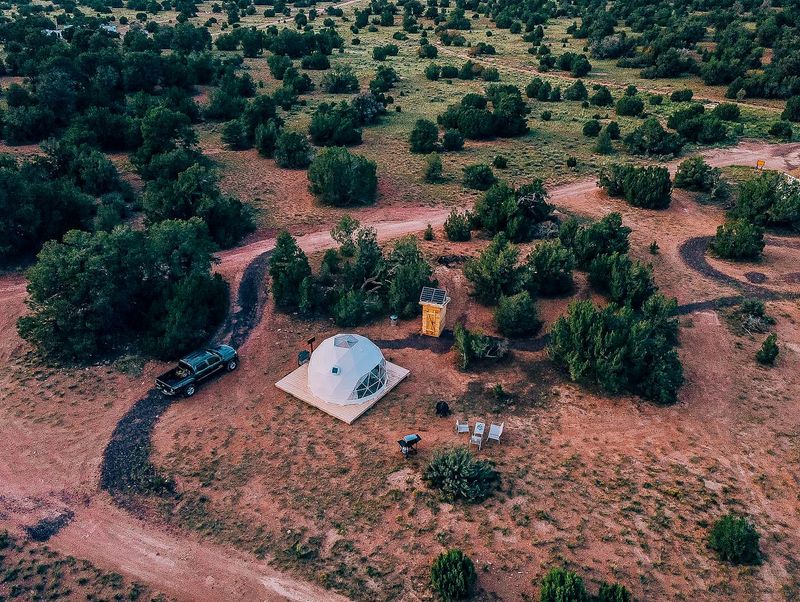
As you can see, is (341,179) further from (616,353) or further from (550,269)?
(616,353)

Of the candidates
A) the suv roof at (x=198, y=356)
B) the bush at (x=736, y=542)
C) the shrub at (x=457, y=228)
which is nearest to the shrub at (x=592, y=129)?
the shrub at (x=457, y=228)

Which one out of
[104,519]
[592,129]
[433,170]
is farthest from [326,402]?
[592,129]

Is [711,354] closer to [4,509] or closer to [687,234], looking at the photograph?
[687,234]

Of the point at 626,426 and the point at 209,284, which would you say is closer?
the point at 626,426

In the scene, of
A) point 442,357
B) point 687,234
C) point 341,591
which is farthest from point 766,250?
point 341,591

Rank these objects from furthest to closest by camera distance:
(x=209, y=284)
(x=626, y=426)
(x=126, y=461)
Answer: (x=209, y=284) → (x=626, y=426) → (x=126, y=461)

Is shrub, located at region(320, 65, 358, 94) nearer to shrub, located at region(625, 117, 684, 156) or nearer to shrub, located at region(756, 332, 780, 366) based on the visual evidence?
shrub, located at region(625, 117, 684, 156)

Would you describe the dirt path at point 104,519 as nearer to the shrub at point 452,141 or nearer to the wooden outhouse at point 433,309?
the wooden outhouse at point 433,309
